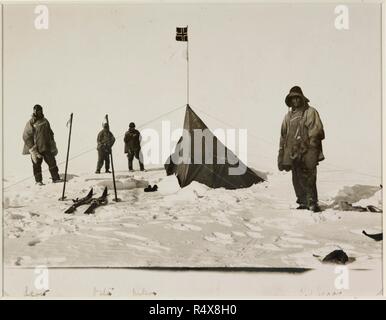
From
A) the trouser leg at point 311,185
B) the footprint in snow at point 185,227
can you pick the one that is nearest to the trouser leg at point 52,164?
the footprint in snow at point 185,227

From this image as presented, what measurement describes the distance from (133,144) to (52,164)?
2.37 ft

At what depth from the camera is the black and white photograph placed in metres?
3.94

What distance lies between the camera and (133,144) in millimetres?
4023

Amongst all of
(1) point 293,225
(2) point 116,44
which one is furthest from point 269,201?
(2) point 116,44

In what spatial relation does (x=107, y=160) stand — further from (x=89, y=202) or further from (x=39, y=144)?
(x=39, y=144)

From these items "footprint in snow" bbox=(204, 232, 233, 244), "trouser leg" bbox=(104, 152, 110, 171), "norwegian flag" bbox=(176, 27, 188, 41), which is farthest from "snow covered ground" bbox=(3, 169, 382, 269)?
"norwegian flag" bbox=(176, 27, 188, 41)

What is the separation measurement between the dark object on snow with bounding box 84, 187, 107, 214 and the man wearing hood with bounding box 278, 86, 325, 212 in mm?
1499

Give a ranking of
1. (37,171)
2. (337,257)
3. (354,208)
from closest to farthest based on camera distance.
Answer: (337,257)
(354,208)
(37,171)

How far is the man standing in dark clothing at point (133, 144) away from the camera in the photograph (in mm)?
4012

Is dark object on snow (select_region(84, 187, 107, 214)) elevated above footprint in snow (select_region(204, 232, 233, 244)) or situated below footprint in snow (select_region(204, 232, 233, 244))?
above

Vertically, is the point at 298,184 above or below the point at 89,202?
above

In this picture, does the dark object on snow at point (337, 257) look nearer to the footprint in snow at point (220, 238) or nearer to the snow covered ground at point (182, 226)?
the snow covered ground at point (182, 226)

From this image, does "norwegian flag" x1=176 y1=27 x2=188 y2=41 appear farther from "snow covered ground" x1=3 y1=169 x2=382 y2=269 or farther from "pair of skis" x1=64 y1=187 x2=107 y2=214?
"pair of skis" x1=64 y1=187 x2=107 y2=214

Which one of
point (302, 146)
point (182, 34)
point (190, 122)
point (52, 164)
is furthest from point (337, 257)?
point (52, 164)
